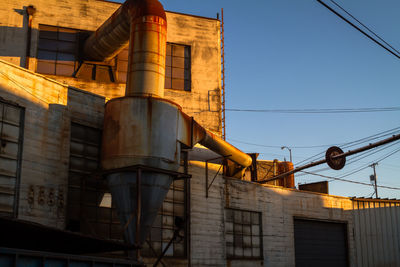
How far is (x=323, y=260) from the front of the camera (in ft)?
99.7

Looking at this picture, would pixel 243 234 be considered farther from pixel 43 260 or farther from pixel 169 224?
pixel 43 260

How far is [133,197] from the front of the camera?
57.0 ft

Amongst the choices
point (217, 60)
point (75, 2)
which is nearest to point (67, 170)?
point (75, 2)

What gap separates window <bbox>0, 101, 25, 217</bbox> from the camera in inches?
637

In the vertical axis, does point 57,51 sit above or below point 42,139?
above

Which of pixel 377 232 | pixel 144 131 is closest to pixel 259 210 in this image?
pixel 377 232

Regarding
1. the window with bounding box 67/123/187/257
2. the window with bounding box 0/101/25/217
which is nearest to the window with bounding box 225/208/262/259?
the window with bounding box 67/123/187/257

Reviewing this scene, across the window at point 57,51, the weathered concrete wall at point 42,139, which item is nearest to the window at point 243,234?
the weathered concrete wall at point 42,139

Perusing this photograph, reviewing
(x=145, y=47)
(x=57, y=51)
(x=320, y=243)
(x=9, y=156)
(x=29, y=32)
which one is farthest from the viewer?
(x=320, y=243)

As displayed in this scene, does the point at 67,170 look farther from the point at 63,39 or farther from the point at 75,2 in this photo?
the point at 75,2

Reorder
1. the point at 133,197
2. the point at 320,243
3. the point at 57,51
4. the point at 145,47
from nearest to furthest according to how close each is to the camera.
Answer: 1. the point at 133,197
2. the point at 145,47
3. the point at 57,51
4. the point at 320,243

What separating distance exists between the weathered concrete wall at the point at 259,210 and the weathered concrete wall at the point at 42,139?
23.6 ft

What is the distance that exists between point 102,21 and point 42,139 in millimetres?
11095

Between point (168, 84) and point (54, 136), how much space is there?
10.5 meters
